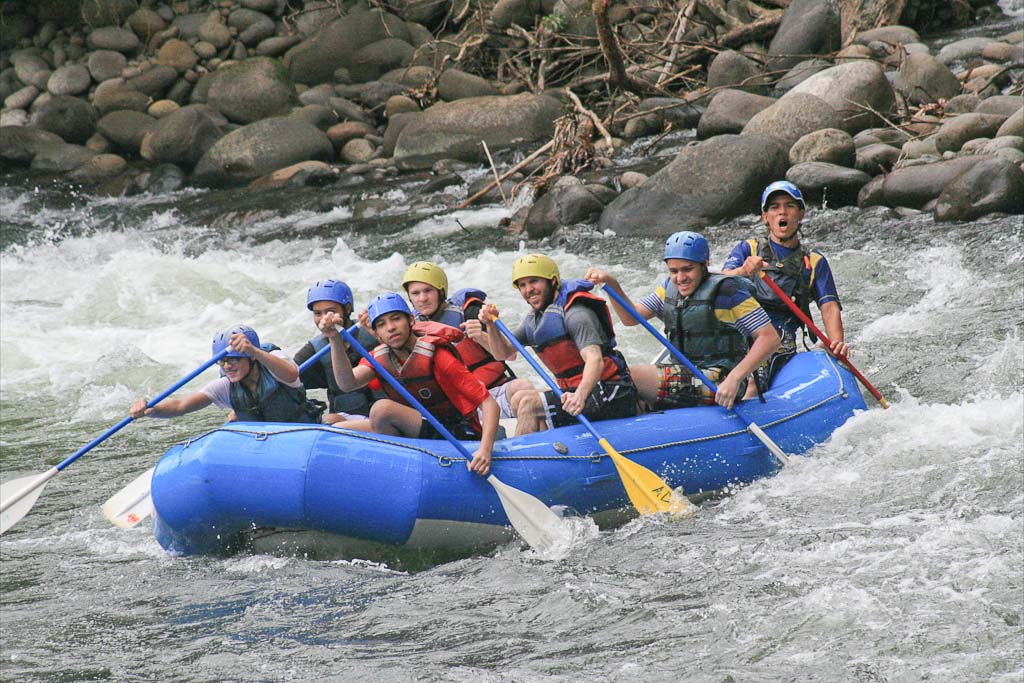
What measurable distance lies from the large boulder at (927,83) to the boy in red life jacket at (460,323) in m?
8.19

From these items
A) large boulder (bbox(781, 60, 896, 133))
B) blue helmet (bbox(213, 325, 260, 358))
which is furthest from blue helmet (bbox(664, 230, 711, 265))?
large boulder (bbox(781, 60, 896, 133))

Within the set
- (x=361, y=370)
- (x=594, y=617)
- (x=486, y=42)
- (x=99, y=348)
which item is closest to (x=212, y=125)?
(x=486, y=42)

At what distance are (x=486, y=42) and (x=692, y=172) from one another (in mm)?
6692

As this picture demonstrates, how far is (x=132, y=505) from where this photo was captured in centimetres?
589

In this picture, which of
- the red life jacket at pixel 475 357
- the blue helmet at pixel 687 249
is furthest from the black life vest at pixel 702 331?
the red life jacket at pixel 475 357

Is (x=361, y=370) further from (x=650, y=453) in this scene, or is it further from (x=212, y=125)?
(x=212, y=125)

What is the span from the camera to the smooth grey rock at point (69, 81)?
17.7 m

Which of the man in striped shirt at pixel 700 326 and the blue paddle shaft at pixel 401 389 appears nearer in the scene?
the blue paddle shaft at pixel 401 389

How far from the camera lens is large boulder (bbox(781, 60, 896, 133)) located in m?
12.1

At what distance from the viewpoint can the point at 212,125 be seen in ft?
52.8

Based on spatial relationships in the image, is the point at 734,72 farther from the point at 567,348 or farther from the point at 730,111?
the point at 567,348

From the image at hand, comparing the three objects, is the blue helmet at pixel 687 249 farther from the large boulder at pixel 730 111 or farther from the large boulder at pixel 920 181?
the large boulder at pixel 730 111

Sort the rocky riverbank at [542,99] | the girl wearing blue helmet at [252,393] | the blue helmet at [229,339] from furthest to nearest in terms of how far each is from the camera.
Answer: the rocky riverbank at [542,99]
the girl wearing blue helmet at [252,393]
the blue helmet at [229,339]

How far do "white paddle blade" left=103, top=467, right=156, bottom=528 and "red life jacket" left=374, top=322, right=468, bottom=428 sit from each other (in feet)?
4.30
